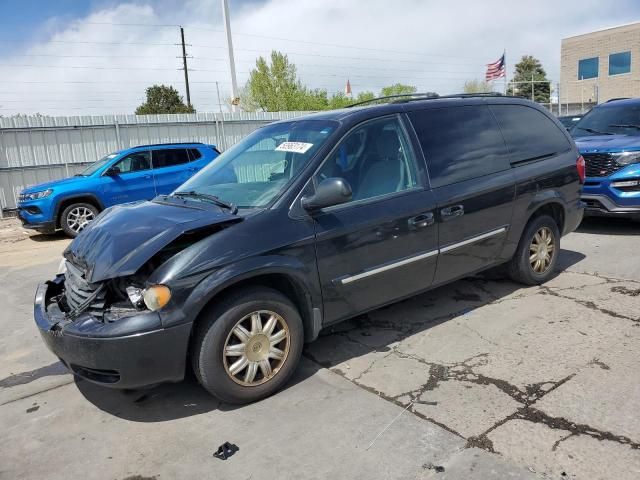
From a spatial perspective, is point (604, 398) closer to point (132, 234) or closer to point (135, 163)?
point (132, 234)

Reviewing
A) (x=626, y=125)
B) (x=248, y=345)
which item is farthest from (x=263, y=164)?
(x=626, y=125)

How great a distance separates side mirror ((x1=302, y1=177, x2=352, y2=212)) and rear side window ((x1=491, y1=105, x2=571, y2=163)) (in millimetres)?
2131

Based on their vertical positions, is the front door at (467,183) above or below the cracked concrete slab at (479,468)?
above

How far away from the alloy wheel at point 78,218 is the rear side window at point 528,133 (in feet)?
27.3

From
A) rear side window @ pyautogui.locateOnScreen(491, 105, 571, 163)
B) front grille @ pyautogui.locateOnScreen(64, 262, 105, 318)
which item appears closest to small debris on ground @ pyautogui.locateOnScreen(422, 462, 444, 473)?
front grille @ pyautogui.locateOnScreen(64, 262, 105, 318)

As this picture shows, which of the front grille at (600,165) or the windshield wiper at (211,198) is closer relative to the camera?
the windshield wiper at (211,198)

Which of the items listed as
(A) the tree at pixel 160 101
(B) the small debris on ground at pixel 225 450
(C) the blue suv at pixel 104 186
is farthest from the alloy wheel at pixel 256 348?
(A) the tree at pixel 160 101

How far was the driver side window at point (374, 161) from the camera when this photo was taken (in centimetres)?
376

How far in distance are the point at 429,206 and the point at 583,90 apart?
165 ft

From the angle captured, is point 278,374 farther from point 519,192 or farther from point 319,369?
point 519,192

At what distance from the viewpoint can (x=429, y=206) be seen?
403 centimetres

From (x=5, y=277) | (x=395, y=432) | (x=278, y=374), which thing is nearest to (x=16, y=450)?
(x=278, y=374)

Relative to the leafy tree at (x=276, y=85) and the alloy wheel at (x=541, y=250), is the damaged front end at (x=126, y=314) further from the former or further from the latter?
the leafy tree at (x=276, y=85)

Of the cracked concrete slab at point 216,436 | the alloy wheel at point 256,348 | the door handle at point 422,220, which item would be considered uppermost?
the door handle at point 422,220
